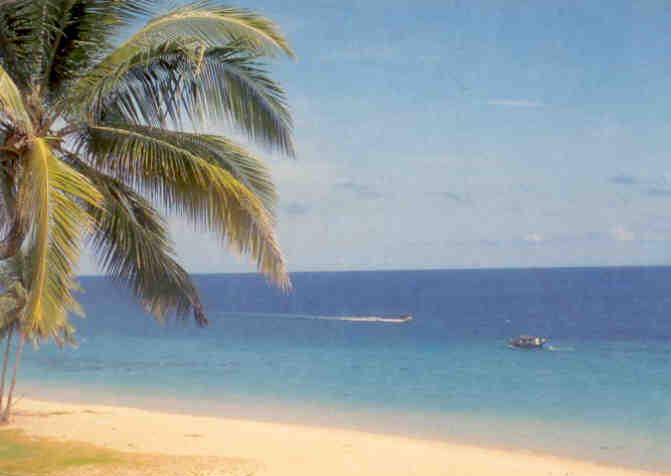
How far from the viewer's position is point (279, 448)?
15.4m

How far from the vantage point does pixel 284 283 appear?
20.7 ft

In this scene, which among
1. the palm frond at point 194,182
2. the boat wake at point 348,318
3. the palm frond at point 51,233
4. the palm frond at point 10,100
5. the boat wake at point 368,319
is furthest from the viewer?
the boat wake at point 348,318

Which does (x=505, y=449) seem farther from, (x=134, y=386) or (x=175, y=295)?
(x=134, y=386)

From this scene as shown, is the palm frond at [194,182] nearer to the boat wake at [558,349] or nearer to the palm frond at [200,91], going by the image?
the palm frond at [200,91]

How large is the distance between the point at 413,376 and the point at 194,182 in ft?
81.9

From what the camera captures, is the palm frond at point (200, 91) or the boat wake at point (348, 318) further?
the boat wake at point (348, 318)

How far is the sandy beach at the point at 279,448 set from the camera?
12781 mm

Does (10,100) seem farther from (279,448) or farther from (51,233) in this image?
(279,448)

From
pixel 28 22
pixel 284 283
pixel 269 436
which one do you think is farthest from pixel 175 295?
pixel 269 436

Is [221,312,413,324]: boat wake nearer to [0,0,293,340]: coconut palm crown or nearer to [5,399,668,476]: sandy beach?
[5,399,668,476]: sandy beach

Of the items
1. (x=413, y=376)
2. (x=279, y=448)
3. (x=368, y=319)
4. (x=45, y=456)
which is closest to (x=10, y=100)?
(x=45, y=456)

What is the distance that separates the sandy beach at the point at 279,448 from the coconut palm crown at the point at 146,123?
530 centimetres

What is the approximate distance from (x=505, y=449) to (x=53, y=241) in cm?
1419

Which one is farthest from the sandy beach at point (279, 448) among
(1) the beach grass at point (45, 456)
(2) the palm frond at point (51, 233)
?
(2) the palm frond at point (51, 233)
